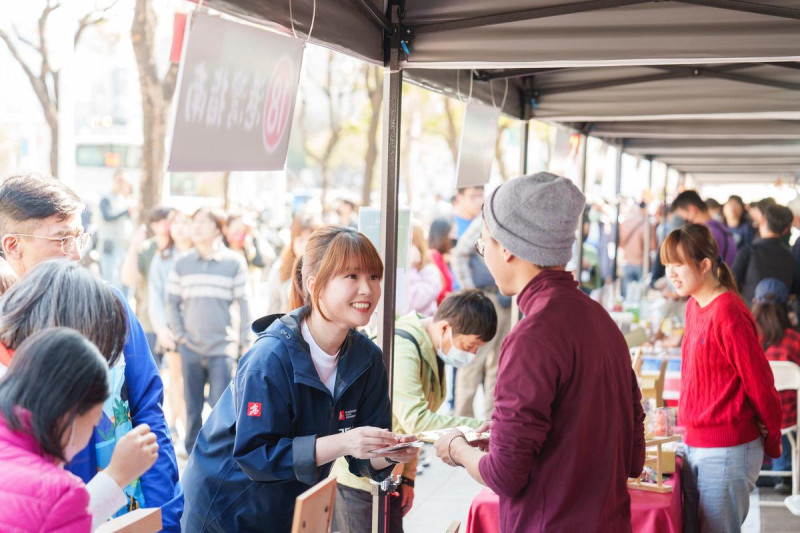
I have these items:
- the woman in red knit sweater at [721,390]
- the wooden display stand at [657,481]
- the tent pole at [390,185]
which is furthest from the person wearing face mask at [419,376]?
the woman in red knit sweater at [721,390]

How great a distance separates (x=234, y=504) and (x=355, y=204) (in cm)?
766

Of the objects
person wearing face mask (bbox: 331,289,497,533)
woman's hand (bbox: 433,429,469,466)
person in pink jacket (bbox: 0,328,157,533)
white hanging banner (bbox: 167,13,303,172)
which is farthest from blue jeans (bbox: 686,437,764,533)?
person in pink jacket (bbox: 0,328,157,533)

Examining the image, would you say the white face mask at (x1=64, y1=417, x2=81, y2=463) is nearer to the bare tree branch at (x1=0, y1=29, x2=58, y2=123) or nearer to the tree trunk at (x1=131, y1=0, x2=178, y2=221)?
the tree trunk at (x1=131, y1=0, x2=178, y2=221)

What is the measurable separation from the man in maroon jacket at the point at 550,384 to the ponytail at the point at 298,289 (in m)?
0.64

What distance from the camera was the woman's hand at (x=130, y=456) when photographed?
171 centimetres

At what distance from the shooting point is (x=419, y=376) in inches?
132

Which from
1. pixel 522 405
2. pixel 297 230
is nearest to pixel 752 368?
pixel 522 405

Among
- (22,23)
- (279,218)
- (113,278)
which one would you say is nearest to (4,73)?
(279,218)

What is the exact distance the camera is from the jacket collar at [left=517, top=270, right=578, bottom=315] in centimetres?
204

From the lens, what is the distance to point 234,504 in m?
2.40

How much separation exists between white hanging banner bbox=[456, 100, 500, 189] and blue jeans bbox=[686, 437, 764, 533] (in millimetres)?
1667

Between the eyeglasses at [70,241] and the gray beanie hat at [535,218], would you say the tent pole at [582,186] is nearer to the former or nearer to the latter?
the gray beanie hat at [535,218]

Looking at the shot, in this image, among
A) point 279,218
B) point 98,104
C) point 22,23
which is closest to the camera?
point 22,23

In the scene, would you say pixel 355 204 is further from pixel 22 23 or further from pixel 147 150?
pixel 22 23
